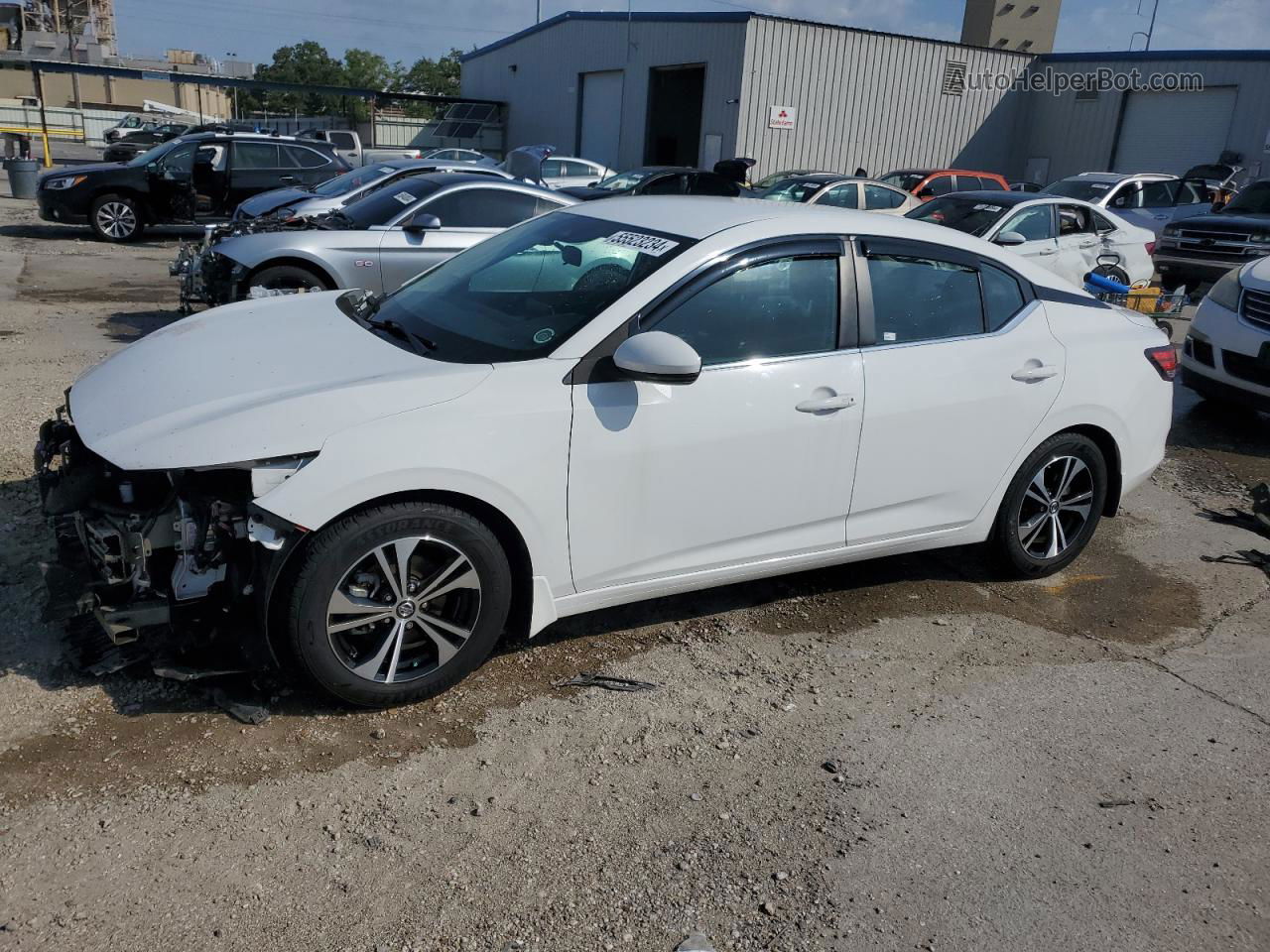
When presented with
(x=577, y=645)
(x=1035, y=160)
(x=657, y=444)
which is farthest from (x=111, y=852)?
(x=1035, y=160)

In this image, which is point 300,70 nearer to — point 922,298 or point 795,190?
point 795,190

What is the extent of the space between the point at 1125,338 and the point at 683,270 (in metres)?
2.50

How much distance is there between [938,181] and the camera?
20.8 metres

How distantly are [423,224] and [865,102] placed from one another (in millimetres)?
24607

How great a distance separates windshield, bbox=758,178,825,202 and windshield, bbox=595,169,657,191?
2.22 m

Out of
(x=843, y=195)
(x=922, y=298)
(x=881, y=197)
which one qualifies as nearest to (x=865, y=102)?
(x=881, y=197)

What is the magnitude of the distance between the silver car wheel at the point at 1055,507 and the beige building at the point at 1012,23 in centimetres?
4744

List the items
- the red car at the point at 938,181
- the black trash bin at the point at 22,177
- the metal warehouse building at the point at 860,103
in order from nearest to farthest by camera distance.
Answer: the red car at the point at 938,181 → the black trash bin at the point at 22,177 → the metal warehouse building at the point at 860,103

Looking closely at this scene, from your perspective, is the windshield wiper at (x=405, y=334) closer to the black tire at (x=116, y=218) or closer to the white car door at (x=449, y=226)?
the white car door at (x=449, y=226)

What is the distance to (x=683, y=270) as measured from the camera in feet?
12.6

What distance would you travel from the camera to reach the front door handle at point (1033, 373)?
4547 mm

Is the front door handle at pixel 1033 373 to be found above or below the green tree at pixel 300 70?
below

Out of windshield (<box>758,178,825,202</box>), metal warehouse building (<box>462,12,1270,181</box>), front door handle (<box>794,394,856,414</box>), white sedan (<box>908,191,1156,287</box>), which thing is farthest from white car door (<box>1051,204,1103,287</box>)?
metal warehouse building (<box>462,12,1270,181</box>)

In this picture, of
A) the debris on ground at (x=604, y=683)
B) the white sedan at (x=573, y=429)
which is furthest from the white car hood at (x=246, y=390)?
the debris on ground at (x=604, y=683)
